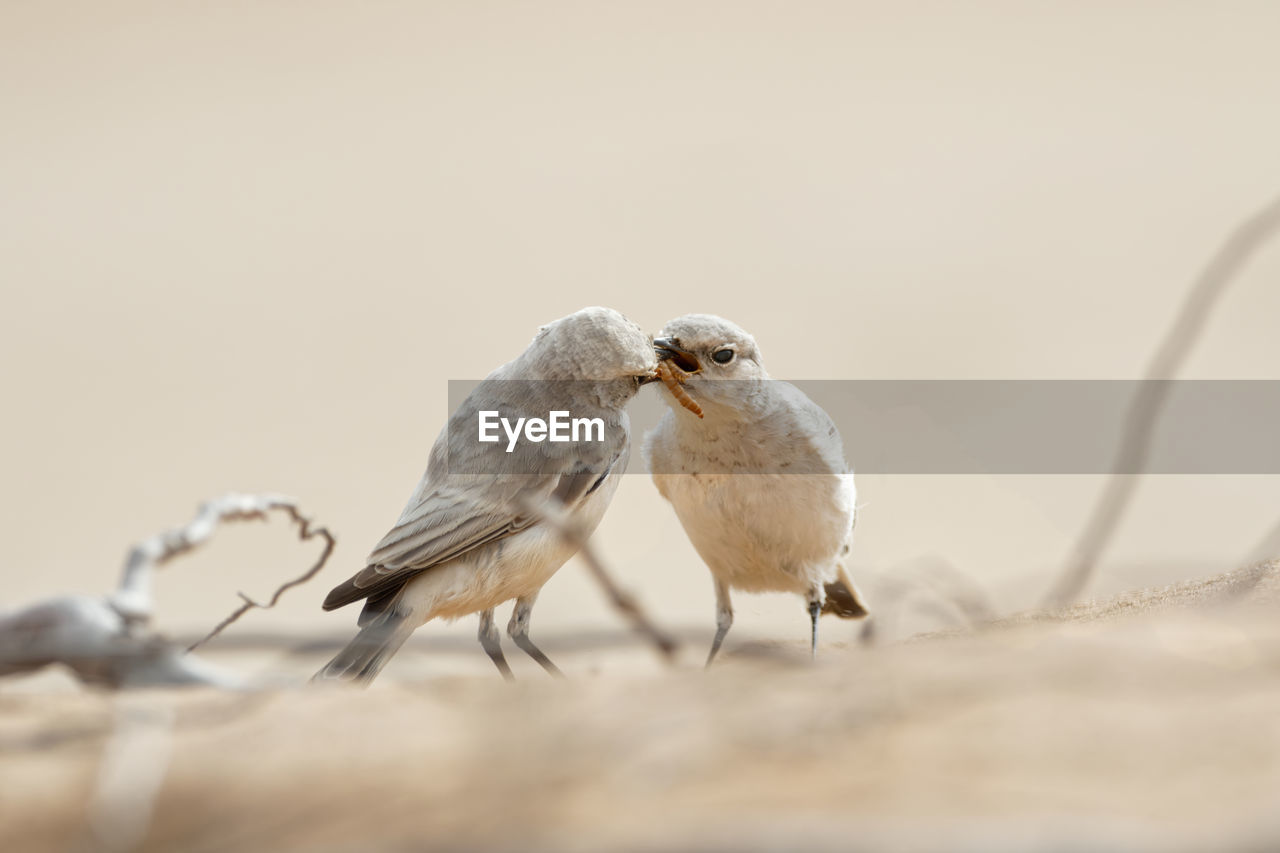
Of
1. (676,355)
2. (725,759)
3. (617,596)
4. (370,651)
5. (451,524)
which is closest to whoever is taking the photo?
(725,759)

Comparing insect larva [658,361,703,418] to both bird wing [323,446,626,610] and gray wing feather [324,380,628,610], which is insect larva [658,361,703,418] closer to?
gray wing feather [324,380,628,610]

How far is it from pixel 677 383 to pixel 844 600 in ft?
5.15

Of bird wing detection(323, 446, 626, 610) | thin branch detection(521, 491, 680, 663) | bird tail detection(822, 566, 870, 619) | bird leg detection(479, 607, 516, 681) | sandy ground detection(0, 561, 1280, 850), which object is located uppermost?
thin branch detection(521, 491, 680, 663)

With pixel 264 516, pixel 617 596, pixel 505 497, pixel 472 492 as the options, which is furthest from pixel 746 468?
pixel 617 596

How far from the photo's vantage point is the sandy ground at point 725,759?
1396mm

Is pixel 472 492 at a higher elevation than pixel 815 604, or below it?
higher

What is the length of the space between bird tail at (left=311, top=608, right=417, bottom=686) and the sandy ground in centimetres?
128

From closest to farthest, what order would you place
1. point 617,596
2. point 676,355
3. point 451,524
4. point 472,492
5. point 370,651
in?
point 617,596
point 370,651
point 451,524
point 472,492
point 676,355

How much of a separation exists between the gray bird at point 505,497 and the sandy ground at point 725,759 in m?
1.60

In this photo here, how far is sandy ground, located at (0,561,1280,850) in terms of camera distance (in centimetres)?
140

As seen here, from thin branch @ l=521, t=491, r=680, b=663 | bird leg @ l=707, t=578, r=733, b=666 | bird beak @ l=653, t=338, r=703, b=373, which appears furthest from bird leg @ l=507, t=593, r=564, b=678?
thin branch @ l=521, t=491, r=680, b=663

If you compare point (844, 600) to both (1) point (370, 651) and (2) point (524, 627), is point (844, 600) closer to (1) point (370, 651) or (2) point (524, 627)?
(2) point (524, 627)

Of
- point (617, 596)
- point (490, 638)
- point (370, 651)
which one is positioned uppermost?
point (617, 596)

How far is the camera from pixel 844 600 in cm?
549
